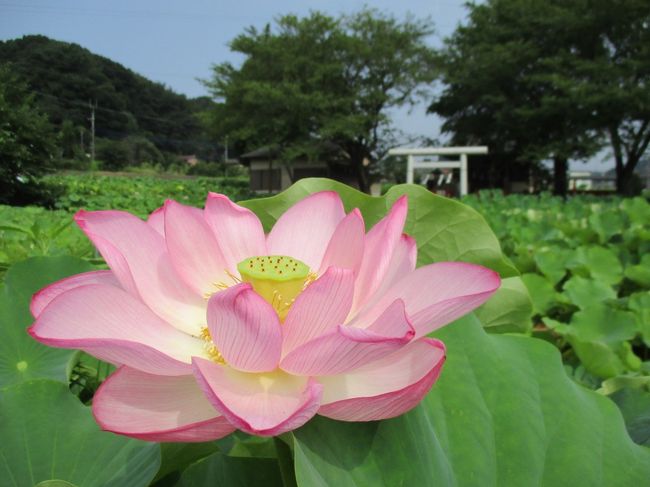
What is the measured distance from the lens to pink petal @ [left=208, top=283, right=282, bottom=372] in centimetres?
25

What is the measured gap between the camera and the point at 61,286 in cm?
31

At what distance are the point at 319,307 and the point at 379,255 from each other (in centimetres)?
6

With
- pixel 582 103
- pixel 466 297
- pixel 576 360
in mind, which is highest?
pixel 582 103

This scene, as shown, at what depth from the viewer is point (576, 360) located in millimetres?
1022

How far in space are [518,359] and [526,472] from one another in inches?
3.0

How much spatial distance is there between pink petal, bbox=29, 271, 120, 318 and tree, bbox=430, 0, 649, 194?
578 inches

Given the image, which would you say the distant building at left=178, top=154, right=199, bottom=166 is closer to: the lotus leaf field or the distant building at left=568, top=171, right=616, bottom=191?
the distant building at left=568, top=171, right=616, bottom=191

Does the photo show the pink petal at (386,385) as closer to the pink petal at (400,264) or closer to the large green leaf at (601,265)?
the pink petal at (400,264)

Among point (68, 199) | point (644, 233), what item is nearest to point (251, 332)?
point (644, 233)

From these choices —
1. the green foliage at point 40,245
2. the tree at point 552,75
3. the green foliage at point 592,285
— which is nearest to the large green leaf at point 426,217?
the green foliage at point 592,285

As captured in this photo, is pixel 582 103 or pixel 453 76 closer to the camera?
pixel 582 103

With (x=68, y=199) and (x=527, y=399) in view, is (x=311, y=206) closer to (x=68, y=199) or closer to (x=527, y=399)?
(x=527, y=399)

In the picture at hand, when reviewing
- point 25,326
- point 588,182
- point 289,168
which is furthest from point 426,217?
point 588,182

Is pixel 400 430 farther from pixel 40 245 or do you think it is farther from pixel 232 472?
pixel 40 245
